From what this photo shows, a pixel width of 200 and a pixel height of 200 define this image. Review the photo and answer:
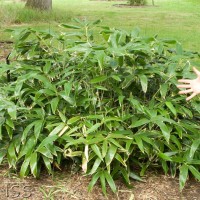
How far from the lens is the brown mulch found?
2656 mm

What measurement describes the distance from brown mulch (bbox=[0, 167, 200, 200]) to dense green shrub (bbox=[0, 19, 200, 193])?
0.08 meters

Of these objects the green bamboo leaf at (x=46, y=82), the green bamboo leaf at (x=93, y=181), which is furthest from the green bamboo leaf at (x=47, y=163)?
the green bamboo leaf at (x=46, y=82)

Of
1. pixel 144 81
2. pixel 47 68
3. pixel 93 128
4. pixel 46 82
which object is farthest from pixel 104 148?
pixel 47 68

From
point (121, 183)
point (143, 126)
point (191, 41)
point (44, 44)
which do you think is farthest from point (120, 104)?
point (191, 41)

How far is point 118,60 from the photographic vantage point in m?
2.98

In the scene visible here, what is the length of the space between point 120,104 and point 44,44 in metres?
1.00

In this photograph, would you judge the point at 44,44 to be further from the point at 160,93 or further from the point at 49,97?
the point at 160,93

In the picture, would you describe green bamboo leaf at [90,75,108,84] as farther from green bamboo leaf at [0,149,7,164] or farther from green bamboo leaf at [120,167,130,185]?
green bamboo leaf at [0,149,7,164]

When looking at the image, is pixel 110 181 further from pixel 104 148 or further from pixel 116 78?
pixel 116 78

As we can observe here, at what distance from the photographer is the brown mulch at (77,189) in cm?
266

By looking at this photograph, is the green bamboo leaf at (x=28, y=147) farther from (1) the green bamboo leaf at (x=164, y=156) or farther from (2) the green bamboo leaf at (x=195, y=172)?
(2) the green bamboo leaf at (x=195, y=172)

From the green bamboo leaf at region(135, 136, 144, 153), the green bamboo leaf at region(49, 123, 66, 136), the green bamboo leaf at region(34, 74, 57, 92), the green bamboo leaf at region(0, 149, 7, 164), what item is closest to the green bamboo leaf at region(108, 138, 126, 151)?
the green bamboo leaf at region(135, 136, 144, 153)

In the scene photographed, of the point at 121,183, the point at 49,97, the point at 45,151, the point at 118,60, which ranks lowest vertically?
the point at 121,183

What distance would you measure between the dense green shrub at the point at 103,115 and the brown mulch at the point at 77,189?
0.25 ft
